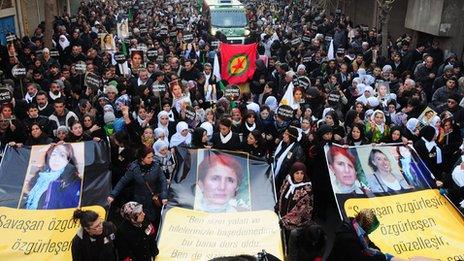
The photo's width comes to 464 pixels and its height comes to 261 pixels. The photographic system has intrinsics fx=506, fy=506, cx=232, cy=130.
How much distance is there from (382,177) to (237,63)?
6.66m

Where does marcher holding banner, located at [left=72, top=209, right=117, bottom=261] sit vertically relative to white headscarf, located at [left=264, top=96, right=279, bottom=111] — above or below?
above

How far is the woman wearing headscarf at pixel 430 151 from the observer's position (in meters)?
7.21

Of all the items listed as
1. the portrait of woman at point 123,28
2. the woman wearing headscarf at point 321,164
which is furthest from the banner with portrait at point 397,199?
the portrait of woman at point 123,28

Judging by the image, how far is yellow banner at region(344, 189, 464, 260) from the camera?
216 inches

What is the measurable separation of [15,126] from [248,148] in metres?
3.40

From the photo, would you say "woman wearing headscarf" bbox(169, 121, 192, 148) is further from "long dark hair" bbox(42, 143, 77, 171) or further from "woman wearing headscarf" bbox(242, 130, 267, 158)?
"long dark hair" bbox(42, 143, 77, 171)

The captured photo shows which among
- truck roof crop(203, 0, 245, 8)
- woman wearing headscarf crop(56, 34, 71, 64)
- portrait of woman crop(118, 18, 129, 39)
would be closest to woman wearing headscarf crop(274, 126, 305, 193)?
woman wearing headscarf crop(56, 34, 71, 64)

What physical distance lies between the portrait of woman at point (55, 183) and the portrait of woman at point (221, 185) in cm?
148

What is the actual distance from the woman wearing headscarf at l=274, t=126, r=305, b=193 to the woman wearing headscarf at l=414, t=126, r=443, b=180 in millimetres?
1862

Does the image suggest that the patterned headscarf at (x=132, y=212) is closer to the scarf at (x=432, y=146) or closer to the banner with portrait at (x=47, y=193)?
the banner with portrait at (x=47, y=193)

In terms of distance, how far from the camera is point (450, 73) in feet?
34.6

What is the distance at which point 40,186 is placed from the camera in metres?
6.05

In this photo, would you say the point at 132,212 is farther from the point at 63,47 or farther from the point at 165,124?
the point at 63,47

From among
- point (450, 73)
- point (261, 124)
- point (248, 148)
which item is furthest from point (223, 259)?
point (450, 73)
